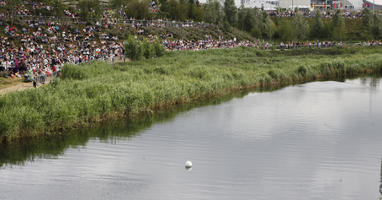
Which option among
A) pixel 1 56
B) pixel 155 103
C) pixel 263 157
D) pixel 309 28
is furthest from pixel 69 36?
pixel 309 28

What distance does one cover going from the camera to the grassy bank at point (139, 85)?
1315 inches

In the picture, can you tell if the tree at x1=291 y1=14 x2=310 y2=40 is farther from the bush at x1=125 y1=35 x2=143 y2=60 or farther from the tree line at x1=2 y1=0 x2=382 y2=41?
the bush at x1=125 y1=35 x2=143 y2=60

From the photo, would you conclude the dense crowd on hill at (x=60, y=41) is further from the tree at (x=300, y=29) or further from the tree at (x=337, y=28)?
the tree at (x=337, y=28)

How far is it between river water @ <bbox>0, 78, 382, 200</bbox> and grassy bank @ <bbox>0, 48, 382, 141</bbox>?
1.47m

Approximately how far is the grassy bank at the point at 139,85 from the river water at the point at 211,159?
58.0 inches

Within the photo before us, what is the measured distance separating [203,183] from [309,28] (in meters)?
113

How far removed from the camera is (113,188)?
24.4 metres

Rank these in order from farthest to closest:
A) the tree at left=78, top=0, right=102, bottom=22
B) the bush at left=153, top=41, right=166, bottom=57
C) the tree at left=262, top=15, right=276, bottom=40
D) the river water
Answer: the tree at left=262, top=15, right=276, bottom=40
the tree at left=78, top=0, right=102, bottom=22
the bush at left=153, top=41, right=166, bottom=57
the river water

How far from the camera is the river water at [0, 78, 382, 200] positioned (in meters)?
24.5

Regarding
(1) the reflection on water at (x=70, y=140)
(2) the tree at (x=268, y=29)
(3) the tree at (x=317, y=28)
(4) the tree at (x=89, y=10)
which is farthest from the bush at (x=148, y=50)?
(3) the tree at (x=317, y=28)

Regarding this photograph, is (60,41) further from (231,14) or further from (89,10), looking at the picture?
(231,14)

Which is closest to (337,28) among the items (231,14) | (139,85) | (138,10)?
Answer: (231,14)

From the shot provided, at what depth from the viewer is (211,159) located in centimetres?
2975

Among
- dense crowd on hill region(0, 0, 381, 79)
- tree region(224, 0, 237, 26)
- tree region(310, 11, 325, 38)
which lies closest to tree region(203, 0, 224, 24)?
tree region(224, 0, 237, 26)
